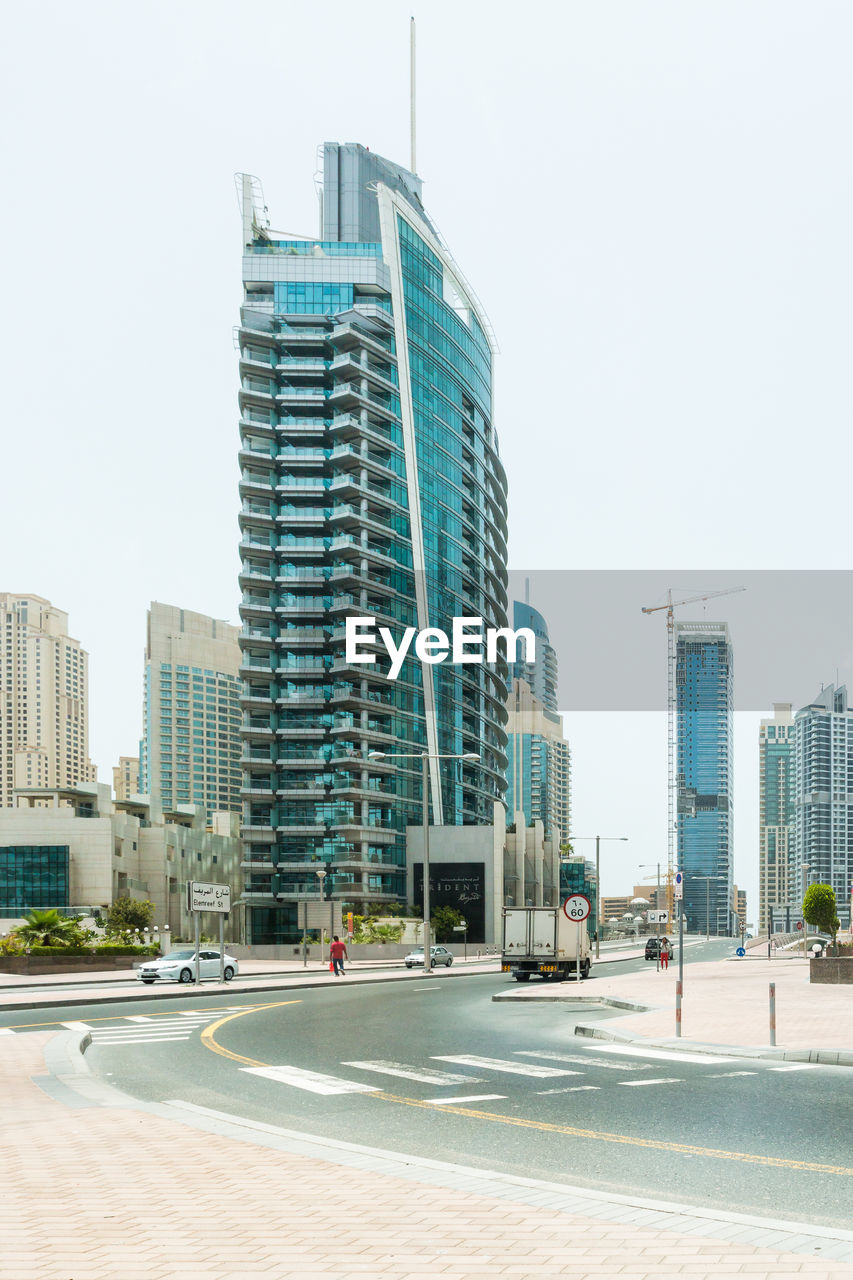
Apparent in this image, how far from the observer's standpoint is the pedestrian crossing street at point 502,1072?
48.9ft

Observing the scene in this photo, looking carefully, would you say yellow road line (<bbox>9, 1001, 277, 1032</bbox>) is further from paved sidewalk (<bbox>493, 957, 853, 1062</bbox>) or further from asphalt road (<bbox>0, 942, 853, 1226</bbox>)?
paved sidewalk (<bbox>493, 957, 853, 1062</bbox>)

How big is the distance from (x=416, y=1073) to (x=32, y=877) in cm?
10174

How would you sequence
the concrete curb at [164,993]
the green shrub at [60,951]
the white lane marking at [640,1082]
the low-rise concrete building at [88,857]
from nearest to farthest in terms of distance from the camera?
the white lane marking at [640,1082] < the concrete curb at [164,993] < the green shrub at [60,951] < the low-rise concrete building at [88,857]

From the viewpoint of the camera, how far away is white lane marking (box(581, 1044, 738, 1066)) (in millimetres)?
17766

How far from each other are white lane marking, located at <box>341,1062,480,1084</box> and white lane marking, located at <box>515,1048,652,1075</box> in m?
1.67

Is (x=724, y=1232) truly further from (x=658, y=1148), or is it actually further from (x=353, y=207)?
(x=353, y=207)

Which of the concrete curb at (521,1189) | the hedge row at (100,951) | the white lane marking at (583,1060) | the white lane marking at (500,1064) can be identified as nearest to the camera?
the concrete curb at (521,1189)

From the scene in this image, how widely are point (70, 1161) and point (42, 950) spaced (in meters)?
48.7

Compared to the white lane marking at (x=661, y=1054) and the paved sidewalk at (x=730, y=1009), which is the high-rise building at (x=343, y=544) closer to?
the paved sidewalk at (x=730, y=1009)

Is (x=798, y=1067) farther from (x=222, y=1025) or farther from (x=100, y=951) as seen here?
(x=100, y=951)

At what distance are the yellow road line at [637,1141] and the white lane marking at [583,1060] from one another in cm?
380

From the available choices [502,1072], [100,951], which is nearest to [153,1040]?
[502,1072]

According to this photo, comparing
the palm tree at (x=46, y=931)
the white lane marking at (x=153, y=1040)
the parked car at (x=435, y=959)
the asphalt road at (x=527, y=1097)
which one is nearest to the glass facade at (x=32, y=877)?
the parked car at (x=435, y=959)

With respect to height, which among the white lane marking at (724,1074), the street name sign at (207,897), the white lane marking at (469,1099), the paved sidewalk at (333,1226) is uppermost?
the paved sidewalk at (333,1226)
